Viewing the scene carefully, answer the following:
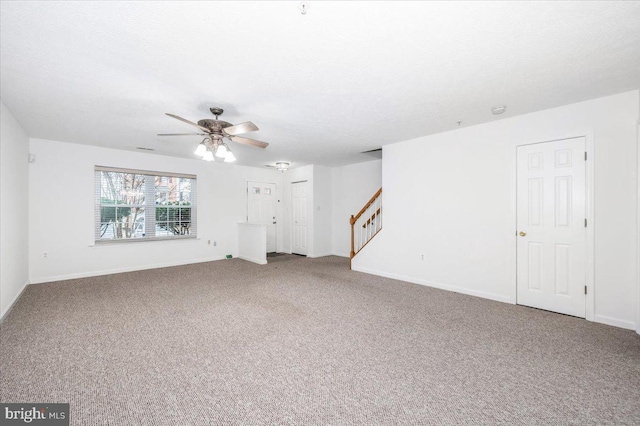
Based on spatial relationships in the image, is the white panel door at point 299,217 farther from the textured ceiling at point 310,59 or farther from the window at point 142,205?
the textured ceiling at point 310,59

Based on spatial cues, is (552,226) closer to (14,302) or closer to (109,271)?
(14,302)

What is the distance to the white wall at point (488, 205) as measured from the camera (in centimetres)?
299

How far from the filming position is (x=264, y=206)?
794cm

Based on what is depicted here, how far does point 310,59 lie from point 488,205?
329 cm

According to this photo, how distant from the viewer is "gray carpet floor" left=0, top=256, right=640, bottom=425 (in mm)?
1723

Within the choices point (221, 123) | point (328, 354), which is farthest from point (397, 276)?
point (221, 123)

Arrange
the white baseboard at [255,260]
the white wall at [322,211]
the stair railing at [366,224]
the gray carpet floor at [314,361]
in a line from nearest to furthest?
1. the gray carpet floor at [314,361]
2. the stair railing at [366,224]
3. the white baseboard at [255,260]
4. the white wall at [322,211]

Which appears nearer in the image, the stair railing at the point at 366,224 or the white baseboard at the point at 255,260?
the stair railing at the point at 366,224

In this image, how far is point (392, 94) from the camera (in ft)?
9.73

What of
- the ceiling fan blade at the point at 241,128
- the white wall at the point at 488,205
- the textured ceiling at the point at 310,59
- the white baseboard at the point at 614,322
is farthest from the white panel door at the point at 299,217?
the white baseboard at the point at 614,322

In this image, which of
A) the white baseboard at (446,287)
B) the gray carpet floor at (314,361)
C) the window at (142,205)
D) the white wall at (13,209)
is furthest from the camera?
the window at (142,205)

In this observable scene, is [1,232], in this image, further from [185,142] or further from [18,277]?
[185,142]

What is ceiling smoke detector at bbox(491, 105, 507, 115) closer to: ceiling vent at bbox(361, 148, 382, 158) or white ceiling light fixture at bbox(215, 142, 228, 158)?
ceiling vent at bbox(361, 148, 382, 158)

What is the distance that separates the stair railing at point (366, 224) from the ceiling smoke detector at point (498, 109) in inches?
107
